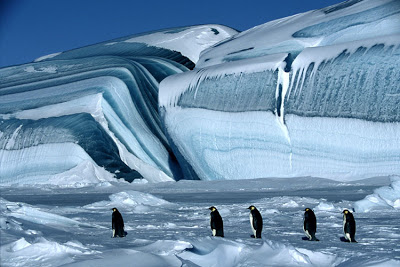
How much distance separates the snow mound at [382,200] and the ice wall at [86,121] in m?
10.2

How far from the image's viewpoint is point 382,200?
12.1m

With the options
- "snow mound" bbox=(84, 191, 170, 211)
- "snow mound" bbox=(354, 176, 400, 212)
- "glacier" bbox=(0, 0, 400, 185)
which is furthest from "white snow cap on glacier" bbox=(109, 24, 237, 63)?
"snow mound" bbox=(354, 176, 400, 212)

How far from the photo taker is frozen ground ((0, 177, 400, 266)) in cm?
573

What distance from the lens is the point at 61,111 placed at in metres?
22.7

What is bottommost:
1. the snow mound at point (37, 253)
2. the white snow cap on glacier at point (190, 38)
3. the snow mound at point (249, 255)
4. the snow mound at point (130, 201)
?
the snow mound at point (130, 201)

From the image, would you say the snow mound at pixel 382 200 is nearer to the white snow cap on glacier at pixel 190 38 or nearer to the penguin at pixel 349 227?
the penguin at pixel 349 227

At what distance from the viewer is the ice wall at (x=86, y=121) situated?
20906 mm

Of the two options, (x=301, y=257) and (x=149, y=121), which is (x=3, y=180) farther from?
(x=301, y=257)

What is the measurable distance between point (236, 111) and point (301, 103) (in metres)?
2.41

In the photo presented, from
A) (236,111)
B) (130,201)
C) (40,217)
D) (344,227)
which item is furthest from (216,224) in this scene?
(236,111)

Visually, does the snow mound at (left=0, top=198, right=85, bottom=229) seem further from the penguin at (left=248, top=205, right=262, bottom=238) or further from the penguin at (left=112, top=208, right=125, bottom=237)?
the penguin at (left=248, top=205, right=262, bottom=238)

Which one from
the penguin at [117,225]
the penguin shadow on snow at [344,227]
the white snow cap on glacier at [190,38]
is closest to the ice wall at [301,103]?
the white snow cap on glacier at [190,38]

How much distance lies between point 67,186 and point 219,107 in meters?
Result: 5.69

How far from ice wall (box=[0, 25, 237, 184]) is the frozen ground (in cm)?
370
